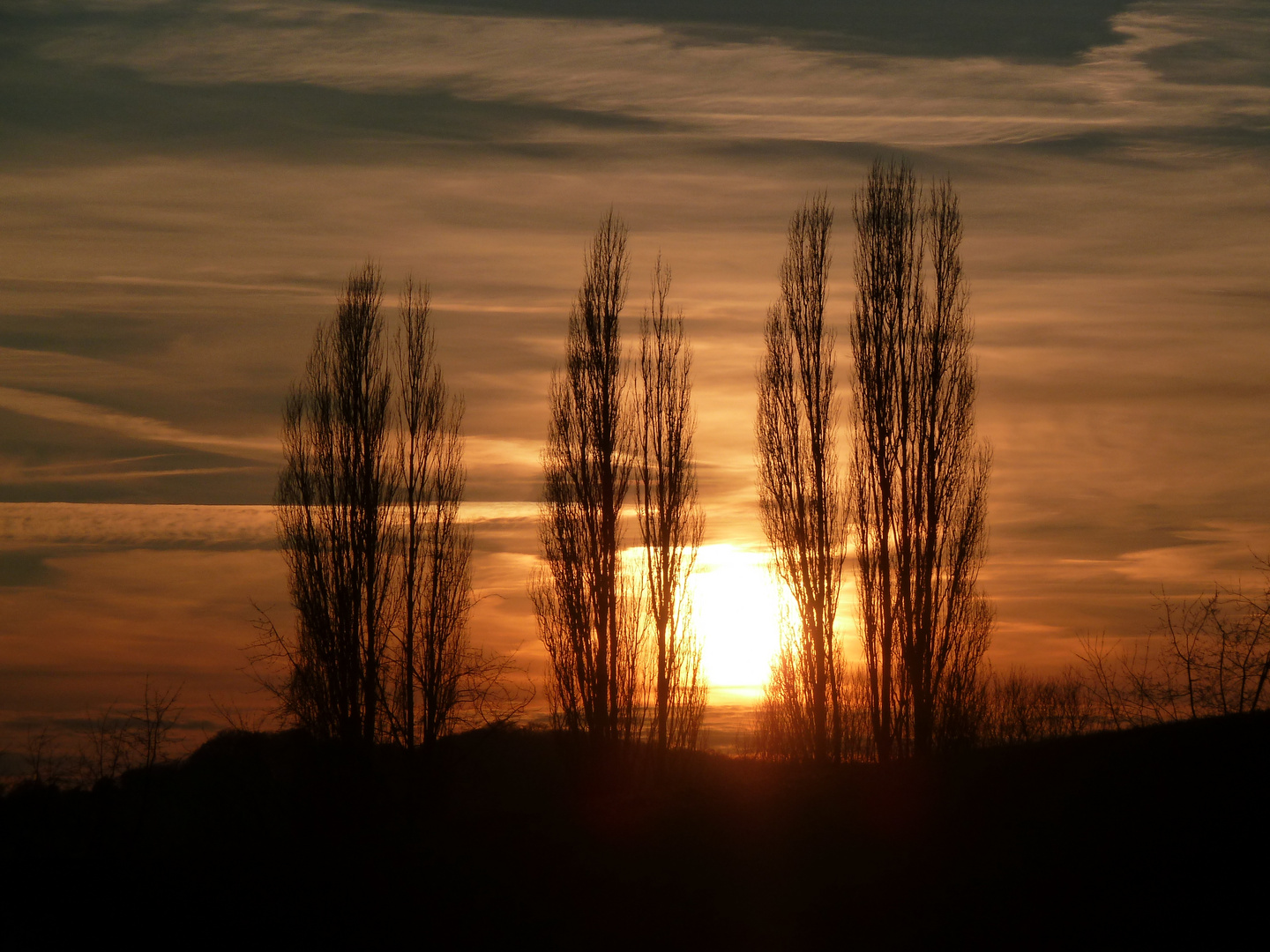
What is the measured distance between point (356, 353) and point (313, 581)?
4.38 metres

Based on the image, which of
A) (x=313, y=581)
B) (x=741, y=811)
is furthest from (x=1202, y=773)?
(x=313, y=581)

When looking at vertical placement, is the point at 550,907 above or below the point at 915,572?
below

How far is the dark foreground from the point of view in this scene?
10.5 m

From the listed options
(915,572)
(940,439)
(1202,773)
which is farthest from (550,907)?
(940,439)

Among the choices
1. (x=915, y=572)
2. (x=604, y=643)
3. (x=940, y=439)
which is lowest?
(x=604, y=643)

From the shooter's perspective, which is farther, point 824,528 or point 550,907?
point 824,528

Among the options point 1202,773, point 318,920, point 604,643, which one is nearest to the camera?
point 1202,773

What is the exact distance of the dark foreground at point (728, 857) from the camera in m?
10.5

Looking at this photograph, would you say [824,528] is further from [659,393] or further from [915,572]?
[659,393]

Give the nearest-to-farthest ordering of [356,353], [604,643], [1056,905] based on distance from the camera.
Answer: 1. [1056,905]
2. [604,643]
3. [356,353]

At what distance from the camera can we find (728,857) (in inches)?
501

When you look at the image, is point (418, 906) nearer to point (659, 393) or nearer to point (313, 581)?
point (313, 581)

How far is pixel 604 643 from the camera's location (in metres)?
18.0

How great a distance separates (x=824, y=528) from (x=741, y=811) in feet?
21.7
